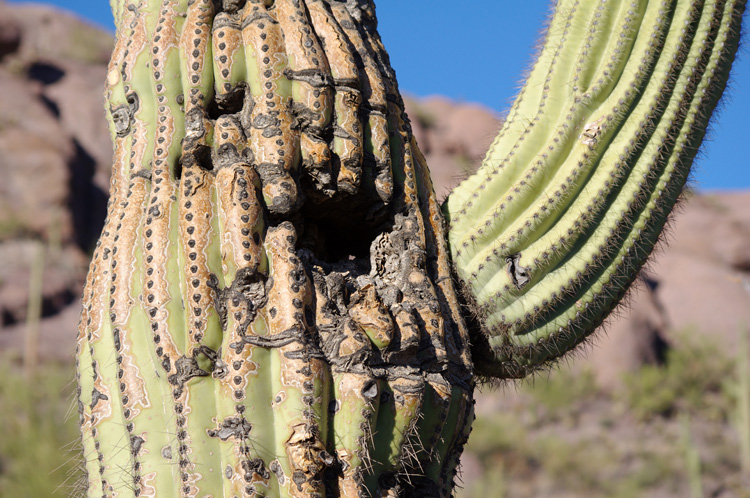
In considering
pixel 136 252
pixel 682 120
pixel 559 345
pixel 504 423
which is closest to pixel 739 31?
pixel 682 120

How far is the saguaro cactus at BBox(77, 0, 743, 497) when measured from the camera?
5.45 ft

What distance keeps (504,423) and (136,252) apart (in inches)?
621

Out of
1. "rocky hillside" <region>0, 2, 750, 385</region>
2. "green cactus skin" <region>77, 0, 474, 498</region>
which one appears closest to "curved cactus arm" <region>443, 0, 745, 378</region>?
"green cactus skin" <region>77, 0, 474, 498</region>

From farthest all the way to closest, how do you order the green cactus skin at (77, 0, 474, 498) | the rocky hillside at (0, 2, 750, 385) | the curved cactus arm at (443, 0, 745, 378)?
the rocky hillside at (0, 2, 750, 385)
the curved cactus arm at (443, 0, 745, 378)
the green cactus skin at (77, 0, 474, 498)

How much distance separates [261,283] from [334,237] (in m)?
0.59

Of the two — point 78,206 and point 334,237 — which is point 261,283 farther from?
point 78,206

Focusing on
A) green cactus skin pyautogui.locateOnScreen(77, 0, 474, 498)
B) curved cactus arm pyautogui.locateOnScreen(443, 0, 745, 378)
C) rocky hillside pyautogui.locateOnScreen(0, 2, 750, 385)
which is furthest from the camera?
rocky hillside pyautogui.locateOnScreen(0, 2, 750, 385)

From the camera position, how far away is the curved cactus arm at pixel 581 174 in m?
2.22

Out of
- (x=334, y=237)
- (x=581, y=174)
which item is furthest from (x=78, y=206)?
(x=581, y=174)

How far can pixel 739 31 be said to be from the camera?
2.59 meters

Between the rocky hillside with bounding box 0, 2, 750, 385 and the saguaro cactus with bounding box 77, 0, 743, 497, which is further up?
the rocky hillside with bounding box 0, 2, 750, 385

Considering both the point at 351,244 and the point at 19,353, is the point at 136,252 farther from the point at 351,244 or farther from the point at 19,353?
the point at 19,353

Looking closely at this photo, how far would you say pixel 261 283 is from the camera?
1728 mm

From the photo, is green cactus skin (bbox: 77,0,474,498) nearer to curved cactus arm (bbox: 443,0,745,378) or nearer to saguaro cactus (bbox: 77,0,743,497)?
saguaro cactus (bbox: 77,0,743,497)
